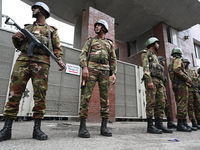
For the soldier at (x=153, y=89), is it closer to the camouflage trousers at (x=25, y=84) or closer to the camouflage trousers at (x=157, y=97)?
the camouflage trousers at (x=157, y=97)

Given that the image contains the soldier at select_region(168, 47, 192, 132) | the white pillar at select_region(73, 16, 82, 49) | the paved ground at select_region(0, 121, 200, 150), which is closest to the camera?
Result: the paved ground at select_region(0, 121, 200, 150)

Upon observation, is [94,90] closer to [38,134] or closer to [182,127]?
[182,127]

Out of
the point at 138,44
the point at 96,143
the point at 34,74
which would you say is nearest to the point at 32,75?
the point at 34,74

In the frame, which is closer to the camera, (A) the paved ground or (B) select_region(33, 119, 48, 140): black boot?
(A) the paved ground

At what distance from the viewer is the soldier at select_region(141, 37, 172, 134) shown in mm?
Result: 2971

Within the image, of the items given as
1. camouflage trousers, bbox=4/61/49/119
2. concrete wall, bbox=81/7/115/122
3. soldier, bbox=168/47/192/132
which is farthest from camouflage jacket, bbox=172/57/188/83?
camouflage trousers, bbox=4/61/49/119

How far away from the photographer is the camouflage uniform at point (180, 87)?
345cm

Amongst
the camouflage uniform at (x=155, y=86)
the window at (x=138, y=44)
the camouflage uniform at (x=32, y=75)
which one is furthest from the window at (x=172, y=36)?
the camouflage uniform at (x=32, y=75)

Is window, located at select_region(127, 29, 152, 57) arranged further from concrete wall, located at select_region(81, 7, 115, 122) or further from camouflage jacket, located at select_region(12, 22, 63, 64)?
camouflage jacket, located at select_region(12, 22, 63, 64)

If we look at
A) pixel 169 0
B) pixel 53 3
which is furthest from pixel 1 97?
pixel 169 0

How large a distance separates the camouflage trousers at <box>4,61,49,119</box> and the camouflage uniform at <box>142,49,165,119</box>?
2026 millimetres

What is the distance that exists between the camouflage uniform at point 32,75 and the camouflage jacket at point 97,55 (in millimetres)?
634

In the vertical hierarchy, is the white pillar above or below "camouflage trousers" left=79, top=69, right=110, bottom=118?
above

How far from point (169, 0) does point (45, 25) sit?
7.17m
